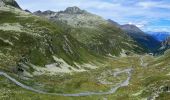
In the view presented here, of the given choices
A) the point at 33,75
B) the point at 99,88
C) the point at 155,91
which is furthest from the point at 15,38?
the point at 155,91

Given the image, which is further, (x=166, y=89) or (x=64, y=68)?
(x=64, y=68)

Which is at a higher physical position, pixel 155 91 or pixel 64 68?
pixel 155 91

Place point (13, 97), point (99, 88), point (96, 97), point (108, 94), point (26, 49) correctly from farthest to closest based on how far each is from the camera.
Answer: point (26, 49), point (99, 88), point (108, 94), point (96, 97), point (13, 97)

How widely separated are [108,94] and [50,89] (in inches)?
788

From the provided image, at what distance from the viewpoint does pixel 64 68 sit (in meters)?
185

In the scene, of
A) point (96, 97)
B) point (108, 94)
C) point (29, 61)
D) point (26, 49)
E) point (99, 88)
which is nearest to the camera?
point (96, 97)

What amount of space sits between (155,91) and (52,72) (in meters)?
80.9

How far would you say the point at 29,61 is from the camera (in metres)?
164

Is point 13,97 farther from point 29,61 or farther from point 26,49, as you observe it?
point 26,49

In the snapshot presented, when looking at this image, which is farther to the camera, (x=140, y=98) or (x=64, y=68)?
(x=64, y=68)

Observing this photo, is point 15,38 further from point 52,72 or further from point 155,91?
point 155,91

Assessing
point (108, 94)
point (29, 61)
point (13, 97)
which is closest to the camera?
point (13, 97)

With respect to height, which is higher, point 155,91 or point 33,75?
point 155,91

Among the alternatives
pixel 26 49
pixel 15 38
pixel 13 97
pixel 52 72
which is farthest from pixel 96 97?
pixel 15 38
